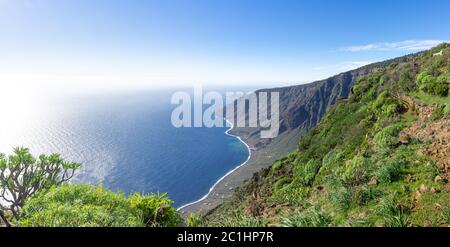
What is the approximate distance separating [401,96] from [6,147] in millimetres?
165929

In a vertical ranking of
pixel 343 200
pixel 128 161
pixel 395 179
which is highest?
pixel 395 179

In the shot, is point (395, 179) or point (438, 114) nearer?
point (395, 179)

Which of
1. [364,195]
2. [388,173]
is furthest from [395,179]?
[364,195]

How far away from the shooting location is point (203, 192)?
13412 centimetres

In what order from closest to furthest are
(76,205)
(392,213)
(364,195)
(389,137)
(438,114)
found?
1. (392,213)
2. (364,195)
3. (76,205)
4. (389,137)
5. (438,114)

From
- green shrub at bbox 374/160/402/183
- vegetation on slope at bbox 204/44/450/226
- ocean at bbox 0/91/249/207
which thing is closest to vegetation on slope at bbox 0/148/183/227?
vegetation on slope at bbox 204/44/450/226

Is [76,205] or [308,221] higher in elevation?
[308,221]

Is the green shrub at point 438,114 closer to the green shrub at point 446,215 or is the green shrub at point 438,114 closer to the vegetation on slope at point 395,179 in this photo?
the vegetation on slope at point 395,179

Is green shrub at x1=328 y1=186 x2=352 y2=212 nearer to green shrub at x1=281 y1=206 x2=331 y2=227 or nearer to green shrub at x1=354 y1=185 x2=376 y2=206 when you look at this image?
green shrub at x1=354 y1=185 x2=376 y2=206

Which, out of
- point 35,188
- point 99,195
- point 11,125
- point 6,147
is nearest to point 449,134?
point 99,195

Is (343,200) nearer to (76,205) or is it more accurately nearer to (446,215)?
(446,215)

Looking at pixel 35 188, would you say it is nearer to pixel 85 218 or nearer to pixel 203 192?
pixel 85 218

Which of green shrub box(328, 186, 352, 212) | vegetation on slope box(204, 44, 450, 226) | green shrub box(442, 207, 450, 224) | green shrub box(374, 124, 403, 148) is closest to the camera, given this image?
green shrub box(442, 207, 450, 224)

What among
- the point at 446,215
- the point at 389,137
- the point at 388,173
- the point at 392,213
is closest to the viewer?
the point at 446,215
